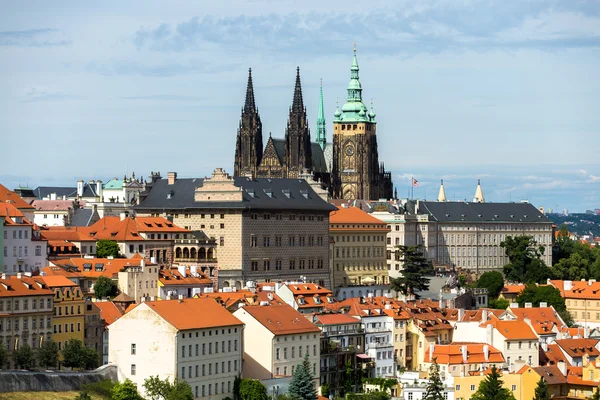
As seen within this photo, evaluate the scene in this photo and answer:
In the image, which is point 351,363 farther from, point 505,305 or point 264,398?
point 505,305

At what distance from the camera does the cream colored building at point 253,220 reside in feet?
482

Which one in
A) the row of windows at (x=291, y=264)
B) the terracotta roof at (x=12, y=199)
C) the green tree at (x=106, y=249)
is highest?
the terracotta roof at (x=12, y=199)

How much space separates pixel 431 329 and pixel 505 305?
3174 centimetres

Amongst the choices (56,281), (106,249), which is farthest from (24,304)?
(106,249)

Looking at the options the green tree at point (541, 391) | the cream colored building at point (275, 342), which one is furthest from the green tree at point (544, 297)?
the cream colored building at point (275, 342)

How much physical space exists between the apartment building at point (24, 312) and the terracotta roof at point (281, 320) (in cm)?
1184

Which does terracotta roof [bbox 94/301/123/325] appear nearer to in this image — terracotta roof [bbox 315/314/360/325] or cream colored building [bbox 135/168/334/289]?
terracotta roof [bbox 315/314/360/325]

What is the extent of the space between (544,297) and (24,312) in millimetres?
64789

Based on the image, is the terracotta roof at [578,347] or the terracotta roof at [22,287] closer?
the terracotta roof at [22,287]

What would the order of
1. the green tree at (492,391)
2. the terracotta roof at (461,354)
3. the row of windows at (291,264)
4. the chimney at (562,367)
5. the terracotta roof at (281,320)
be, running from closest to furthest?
the green tree at (492,391), the terracotta roof at (281,320), the terracotta roof at (461,354), the chimney at (562,367), the row of windows at (291,264)

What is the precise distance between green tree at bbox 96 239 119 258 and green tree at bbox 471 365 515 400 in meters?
39.3

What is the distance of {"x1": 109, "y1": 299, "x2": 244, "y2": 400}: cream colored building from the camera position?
9938 cm

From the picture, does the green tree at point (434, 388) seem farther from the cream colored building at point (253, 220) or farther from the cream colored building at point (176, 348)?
the cream colored building at point (253, 220)

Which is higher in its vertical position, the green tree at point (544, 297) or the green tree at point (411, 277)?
the green tree at point (411, 277)
